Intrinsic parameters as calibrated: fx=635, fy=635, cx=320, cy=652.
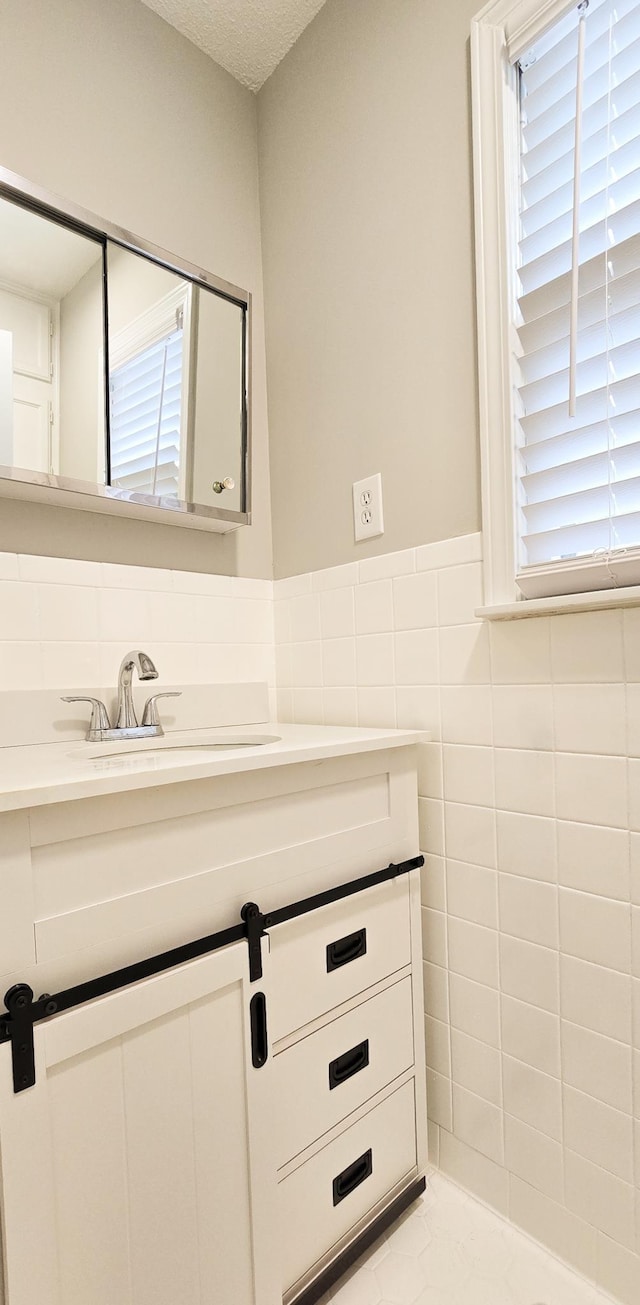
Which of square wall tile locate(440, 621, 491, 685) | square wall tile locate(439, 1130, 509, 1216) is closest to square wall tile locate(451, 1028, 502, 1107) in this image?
square wall tile locate(439, 1130, 509, 1216)

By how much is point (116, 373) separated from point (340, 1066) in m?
1.28

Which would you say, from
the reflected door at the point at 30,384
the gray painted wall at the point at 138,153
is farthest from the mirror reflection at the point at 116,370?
the gray painted wall at the point at 138,153

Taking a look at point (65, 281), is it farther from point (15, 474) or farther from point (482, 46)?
point (482, 46)

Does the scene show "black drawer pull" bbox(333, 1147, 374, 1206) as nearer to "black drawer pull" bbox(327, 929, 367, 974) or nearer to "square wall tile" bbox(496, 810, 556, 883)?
"black drawer pull" bbox(327, 929, 367, 974)

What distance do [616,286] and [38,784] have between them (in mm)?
1004

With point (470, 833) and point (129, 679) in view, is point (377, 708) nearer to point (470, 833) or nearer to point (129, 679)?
point (470, 833)

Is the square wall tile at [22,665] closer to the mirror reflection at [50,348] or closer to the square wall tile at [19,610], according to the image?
the square wall tile at [19,610]

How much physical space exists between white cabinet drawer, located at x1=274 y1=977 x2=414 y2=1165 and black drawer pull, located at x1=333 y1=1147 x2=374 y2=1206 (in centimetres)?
8

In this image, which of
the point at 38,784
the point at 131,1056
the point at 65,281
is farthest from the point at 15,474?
the point at 131,1056

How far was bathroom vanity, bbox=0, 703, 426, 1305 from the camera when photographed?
0.64 m

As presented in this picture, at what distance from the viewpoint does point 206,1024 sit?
0.77m

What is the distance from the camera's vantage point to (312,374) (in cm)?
147

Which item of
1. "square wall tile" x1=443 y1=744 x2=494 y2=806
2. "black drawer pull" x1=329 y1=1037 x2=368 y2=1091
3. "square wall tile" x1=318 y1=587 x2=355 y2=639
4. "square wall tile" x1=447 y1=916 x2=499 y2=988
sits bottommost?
"black drawer pull" x1=329 y1=1037 x2=368 y2=1091

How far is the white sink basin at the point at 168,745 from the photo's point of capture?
109 centimetres
